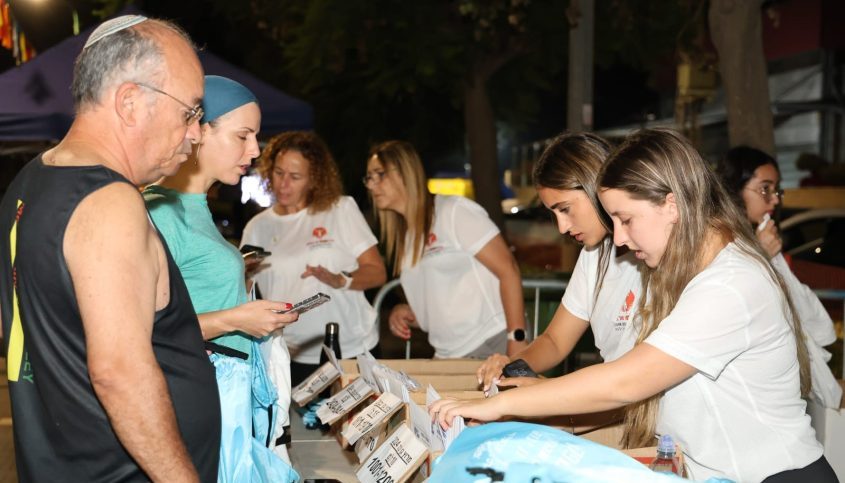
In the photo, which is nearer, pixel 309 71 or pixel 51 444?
pixel 51 444

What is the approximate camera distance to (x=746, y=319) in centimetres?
222

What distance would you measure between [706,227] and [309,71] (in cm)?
1015

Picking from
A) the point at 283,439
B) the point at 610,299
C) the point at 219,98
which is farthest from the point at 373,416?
the point at 219,98

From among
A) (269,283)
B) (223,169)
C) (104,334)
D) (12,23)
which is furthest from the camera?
(12,23)

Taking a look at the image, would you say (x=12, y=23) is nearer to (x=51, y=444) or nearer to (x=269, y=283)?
(x=269, y=283)

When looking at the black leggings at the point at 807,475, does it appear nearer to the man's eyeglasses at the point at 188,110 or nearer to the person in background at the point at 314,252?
the man's eyeglasses at the point at 188,110

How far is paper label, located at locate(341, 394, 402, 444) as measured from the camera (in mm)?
2762

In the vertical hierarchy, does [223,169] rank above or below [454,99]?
below

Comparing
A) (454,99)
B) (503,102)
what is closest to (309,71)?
(454,99)

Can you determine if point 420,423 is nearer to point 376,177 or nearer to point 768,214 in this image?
point 376,177

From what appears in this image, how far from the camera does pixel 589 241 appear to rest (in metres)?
3.16

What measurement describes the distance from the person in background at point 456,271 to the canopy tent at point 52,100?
3423 millimetres

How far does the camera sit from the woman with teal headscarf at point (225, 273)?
7.90 ft

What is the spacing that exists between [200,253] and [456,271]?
6.65 ft
